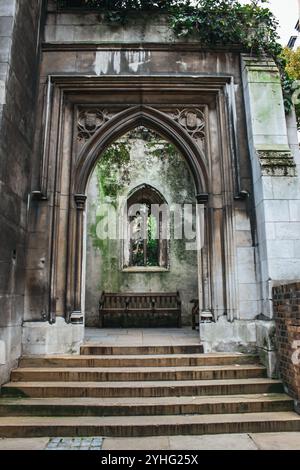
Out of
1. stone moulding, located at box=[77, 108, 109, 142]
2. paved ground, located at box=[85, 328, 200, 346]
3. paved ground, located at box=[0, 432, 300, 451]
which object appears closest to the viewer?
paved ground, located at box=[0, 432, 300, 451]

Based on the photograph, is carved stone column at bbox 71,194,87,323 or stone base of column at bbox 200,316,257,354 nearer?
stone base of column at bbox 200,316,257,354

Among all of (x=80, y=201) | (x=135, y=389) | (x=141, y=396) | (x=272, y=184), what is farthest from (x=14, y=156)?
(x=272, y=184)

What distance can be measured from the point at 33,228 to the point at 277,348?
383cm

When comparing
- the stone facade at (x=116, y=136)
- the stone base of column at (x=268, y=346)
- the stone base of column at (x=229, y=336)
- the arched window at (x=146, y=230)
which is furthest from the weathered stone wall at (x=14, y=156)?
the arched window at (x=146, y=230)

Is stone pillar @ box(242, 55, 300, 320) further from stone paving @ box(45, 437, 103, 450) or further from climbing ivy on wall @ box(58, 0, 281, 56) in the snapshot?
stone paving @ box(45, 437, 103, 450)

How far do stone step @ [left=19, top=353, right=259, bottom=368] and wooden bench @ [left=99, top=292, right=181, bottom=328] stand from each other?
180 inches

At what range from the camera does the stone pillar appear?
193 inches

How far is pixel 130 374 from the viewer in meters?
4.51

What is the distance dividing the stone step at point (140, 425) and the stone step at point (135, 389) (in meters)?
0.43

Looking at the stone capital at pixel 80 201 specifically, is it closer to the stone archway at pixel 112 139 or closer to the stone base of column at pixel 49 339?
the stone archway at pixel 112 139

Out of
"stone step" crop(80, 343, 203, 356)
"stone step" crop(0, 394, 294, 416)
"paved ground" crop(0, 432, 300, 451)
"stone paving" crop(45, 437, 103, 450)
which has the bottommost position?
"paved ground" crop(0, 432, 300, 451)

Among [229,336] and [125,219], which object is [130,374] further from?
[125,219]

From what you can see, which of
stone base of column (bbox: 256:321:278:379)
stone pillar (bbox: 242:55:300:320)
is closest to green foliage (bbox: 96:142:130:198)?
stone pillar (bbox: 242:55:300:320)
